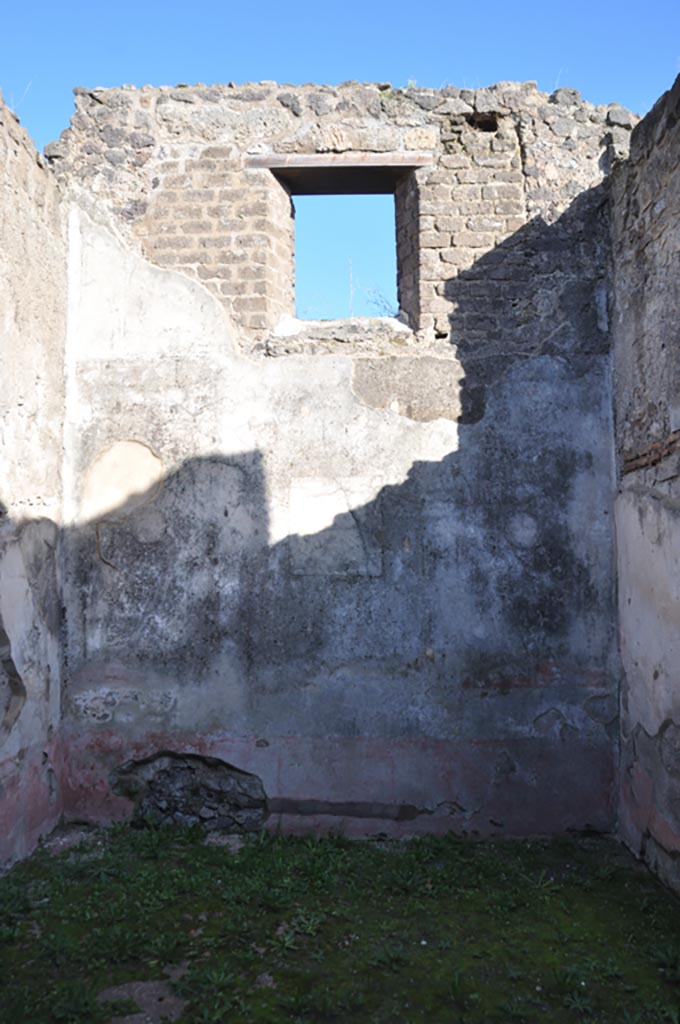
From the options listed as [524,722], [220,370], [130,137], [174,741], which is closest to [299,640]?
[174,741]

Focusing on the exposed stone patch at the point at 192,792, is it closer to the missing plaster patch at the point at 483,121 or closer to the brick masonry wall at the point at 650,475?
the brick masonry wall at the point at 650,475

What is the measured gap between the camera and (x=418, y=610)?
472 centimetres

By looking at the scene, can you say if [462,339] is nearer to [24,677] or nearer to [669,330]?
[669,330]

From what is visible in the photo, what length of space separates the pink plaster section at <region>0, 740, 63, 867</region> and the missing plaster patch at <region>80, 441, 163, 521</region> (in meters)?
1.33

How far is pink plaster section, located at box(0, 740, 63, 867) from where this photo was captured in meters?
4.06

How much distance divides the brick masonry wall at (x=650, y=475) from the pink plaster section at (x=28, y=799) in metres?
3.08

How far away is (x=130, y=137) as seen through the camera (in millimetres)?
5070

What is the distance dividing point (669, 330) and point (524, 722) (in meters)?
2.20

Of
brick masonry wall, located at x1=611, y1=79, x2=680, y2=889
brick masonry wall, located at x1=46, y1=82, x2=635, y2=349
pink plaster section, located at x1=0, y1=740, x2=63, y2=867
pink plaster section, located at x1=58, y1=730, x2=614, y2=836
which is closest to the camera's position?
brick masonry wall, located at x1=611, y1=79, x2=680, y2=889

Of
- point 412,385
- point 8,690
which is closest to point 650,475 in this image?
point 412,385

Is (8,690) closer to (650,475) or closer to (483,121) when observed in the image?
(650,475)

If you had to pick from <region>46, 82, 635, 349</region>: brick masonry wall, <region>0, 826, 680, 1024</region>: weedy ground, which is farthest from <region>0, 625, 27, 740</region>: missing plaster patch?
<region>46, 82, 635, 349</region>: brick masonry wall

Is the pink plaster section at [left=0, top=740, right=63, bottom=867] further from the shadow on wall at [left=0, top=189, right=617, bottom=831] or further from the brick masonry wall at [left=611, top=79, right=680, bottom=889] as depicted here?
the brick masonry wall at [left=611, top=79, right=680, bottom=889]

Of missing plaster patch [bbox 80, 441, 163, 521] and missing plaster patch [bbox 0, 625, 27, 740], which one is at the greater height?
missing plaster patch [bbox 80, 441, 163, 521]
